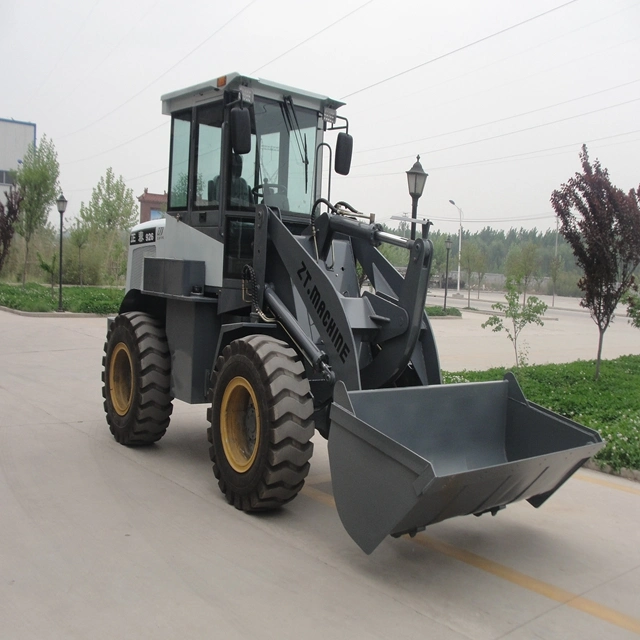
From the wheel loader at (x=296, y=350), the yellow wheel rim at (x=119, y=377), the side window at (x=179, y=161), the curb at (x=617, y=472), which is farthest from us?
the yellow wheel rim at (x=119, y=377)

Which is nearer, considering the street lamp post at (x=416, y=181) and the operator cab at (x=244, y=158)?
the operator cab at (x=244, y=158)

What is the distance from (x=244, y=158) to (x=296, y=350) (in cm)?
177

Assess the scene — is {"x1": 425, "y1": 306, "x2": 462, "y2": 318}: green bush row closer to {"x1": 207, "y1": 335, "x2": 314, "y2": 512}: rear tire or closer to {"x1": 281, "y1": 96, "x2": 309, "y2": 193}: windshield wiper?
{"x1": 281, "y1": 96, "x2": 309, "y2": 193}: windshield wiper

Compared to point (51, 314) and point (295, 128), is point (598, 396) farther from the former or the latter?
point (51, 314)

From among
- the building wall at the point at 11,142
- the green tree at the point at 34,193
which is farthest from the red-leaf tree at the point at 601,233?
the building wall at the point at 11,142

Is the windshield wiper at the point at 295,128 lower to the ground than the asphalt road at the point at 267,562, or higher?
higher

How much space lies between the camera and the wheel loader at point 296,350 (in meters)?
4.46

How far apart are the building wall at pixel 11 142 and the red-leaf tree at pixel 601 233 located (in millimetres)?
62839

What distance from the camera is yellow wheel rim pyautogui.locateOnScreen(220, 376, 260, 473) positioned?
18.3 ft

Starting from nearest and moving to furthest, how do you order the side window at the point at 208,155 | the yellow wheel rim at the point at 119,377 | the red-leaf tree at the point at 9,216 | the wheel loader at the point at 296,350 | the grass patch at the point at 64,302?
the wheel loader at the point at 296,350
the side window at the point at 208,155
the yellow wheel rim at the point at 119,377
the grass patch at the point at 64,302
the red-leaf tree at the point at 9,216

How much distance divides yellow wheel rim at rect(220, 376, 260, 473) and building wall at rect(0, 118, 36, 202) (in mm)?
66610

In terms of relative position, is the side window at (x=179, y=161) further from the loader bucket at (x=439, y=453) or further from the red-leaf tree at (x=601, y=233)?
the red-leaf tree at (x=601, y=233)

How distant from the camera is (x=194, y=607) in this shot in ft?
12.8

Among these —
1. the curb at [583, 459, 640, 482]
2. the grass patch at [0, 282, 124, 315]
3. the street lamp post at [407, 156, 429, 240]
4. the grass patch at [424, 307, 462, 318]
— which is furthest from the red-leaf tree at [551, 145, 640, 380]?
the grass patch at [424, 307, 462, 318]
